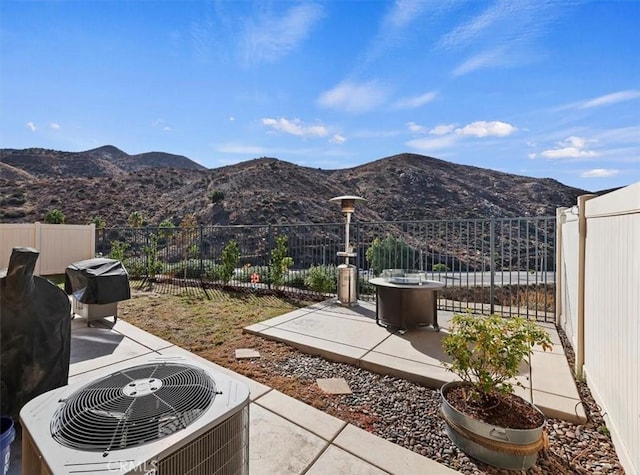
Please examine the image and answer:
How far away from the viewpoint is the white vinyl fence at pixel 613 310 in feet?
4.97

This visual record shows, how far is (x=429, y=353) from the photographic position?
307cm

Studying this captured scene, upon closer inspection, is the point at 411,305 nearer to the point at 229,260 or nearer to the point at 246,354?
the point at 246,354

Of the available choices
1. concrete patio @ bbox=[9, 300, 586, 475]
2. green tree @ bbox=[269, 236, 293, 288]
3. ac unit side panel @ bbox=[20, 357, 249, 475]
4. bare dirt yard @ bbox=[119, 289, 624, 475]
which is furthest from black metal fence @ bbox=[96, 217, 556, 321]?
ac unit side panel @ bbox=[20, 357, 249, 475]

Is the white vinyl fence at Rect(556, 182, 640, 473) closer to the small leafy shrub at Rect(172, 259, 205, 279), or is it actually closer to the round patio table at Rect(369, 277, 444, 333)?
the round patio table at Rect(369, 277, 444, 333)

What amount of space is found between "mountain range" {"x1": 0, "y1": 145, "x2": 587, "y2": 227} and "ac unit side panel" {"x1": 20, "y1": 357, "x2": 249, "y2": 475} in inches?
756

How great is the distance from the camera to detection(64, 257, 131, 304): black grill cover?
3711 mm

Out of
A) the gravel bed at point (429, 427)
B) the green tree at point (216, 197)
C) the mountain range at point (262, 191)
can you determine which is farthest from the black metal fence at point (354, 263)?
the green tree at point (216, 197)

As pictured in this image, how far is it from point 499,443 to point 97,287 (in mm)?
4344

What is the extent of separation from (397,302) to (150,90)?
25.6 ft

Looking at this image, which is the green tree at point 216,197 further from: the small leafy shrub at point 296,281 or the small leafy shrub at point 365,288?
the small leafy shrub at point 365,288

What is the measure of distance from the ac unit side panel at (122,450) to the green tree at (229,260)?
18.7ft

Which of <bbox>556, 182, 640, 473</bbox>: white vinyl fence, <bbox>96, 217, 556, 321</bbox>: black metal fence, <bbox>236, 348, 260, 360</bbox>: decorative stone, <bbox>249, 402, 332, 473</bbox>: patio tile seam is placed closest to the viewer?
<bbox>556, 182, 640, 473</bbox>: white vinyl fence

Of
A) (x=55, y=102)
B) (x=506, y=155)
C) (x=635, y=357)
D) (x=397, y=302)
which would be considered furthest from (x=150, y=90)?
(x=506, y=155)

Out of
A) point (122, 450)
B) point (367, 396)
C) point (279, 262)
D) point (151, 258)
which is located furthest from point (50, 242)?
point (122, 450)
